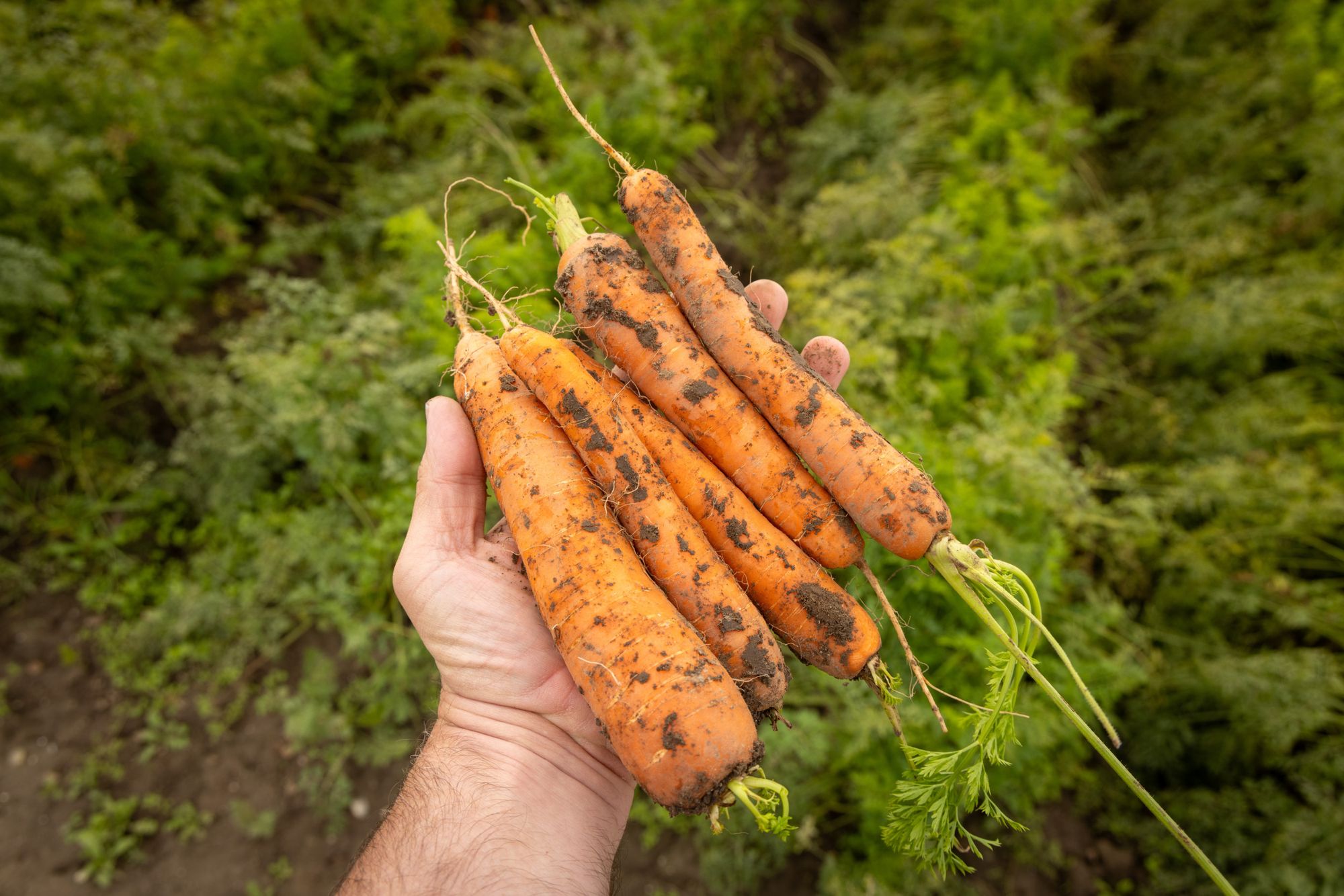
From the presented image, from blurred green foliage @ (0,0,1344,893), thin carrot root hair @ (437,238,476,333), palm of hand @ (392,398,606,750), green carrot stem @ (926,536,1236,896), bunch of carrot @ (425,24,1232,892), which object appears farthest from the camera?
blurred green foliage @ (0,0,1344,893)

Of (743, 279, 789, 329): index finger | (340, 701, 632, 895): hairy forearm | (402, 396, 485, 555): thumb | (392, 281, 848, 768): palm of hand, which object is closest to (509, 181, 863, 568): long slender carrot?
(743, 279, 789, 329): index finger

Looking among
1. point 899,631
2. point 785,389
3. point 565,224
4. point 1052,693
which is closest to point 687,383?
point 785,389

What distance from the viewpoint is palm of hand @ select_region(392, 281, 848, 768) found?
2449mm

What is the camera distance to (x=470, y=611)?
2451 mm

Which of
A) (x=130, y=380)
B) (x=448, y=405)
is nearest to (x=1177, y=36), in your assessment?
(x=448, y=405)

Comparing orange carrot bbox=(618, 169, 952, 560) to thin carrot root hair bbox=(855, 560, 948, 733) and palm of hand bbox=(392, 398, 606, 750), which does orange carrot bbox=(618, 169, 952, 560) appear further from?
palm of hand bbox=(392, 398, 606, 750)

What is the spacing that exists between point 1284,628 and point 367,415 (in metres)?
5.52

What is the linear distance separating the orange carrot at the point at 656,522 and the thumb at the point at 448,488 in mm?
376

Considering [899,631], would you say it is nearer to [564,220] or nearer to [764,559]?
[764,559]

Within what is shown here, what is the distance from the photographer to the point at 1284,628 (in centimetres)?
363

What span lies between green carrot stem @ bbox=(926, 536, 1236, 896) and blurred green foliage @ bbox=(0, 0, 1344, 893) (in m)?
0.45

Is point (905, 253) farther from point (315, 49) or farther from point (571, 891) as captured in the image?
point (315, 49)

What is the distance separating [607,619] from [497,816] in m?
0.77

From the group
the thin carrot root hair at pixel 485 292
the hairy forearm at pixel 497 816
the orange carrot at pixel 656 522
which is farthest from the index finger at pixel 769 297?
the hairy forearm at pixel 497 816
